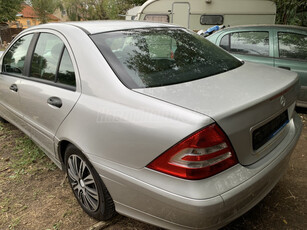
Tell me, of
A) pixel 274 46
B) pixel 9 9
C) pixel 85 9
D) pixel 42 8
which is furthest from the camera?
pixel 85 9

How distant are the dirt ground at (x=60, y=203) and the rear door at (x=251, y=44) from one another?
1.75m

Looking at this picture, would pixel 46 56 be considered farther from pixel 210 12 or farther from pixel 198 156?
pixel 210 12

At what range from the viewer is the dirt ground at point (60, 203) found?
2.12 meters

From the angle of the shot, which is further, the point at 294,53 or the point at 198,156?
the point at 294,53

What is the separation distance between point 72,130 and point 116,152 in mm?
511

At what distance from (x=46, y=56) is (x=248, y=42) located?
134 inches

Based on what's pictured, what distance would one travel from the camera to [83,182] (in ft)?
6.97

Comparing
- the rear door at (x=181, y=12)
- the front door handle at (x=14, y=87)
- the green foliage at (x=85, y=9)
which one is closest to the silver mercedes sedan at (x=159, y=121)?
the front door handle at (x=14, y=87)

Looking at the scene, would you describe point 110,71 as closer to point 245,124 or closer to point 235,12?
point 245,124

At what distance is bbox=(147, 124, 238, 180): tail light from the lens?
1386 mm

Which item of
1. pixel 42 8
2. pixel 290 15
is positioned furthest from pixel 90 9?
pixel 290 15

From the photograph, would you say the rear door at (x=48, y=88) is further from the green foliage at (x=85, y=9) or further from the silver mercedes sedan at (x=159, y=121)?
the green foliage at (x=85, y=9)

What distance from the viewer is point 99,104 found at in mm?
1763

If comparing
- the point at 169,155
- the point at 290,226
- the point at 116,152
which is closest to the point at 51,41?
the point at 116,152
